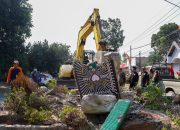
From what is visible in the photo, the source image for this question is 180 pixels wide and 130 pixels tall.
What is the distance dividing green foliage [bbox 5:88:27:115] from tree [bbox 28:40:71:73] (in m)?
42.8

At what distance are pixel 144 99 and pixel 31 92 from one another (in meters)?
3.34

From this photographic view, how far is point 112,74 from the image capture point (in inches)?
427

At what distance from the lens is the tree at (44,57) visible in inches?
2036

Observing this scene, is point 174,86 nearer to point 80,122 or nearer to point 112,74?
point 112,74

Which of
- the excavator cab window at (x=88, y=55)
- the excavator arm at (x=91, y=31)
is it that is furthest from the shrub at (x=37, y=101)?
the excavator cab window at (x=88, y=55)

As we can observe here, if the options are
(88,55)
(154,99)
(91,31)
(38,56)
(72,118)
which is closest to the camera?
(72,118)

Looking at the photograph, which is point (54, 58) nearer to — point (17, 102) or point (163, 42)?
point (163, 42)

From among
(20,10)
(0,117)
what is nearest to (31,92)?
(0,117)

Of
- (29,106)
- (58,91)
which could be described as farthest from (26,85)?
(58,91)

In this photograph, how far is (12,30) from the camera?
144 ft

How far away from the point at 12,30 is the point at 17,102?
36.5 meters

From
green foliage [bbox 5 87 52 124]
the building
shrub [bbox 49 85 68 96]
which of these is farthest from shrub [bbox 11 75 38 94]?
the building

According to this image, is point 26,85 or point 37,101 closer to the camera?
point 37,101

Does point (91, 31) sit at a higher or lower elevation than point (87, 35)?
higher
